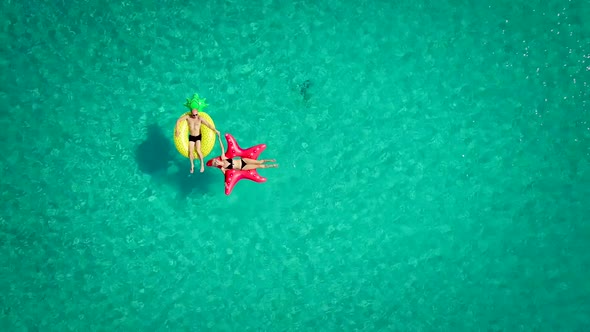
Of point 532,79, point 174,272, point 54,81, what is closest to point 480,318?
point 532,79

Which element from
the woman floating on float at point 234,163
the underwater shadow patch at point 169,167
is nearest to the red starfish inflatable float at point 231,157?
the woman floating on float at point 234,163

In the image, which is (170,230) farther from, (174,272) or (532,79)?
(532,79)

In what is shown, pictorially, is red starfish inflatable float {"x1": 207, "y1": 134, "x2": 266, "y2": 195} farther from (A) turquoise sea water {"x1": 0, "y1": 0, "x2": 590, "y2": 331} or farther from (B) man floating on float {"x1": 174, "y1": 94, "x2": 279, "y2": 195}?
(A) turquoise sea water {"x1": 0, "y1": 0, "x2": 590, "y2": 331}

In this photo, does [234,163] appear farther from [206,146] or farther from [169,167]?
[169,167]

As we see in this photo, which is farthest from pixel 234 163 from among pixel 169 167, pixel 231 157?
pixel 169 167

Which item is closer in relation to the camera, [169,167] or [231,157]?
[231,157]
